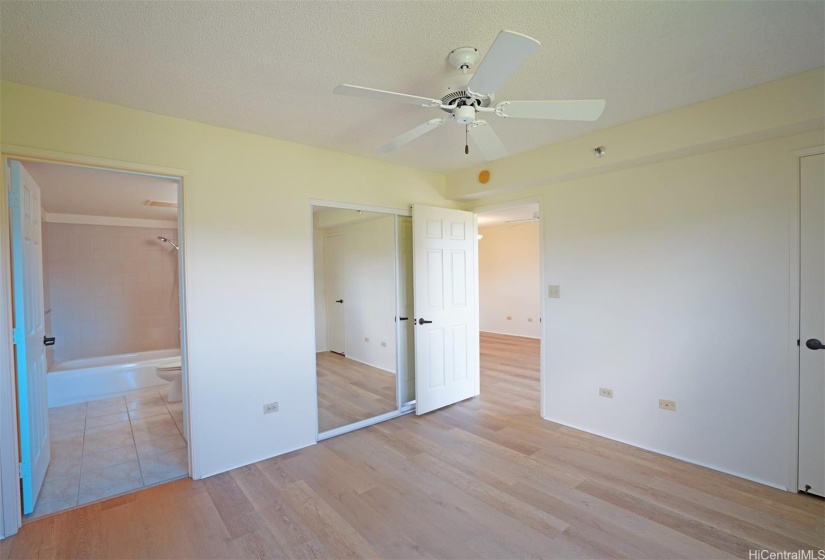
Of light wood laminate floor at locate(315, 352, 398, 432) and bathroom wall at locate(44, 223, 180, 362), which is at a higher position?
bathroom wall at locate(44, 223, 180, 362)

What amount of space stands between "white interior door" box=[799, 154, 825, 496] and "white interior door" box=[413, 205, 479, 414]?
2.60 meters

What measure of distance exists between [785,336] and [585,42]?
2.23 metres

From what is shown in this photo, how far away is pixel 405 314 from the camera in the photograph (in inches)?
159

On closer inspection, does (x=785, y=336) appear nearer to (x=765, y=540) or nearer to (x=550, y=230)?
(x=765, y=540)

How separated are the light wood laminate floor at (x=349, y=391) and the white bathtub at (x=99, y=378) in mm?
2183

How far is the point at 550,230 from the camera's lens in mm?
3557

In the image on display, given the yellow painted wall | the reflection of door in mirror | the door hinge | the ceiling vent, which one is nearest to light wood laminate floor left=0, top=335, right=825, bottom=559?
the yellow painted wall

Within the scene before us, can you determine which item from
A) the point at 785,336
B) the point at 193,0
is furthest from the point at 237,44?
the point at 785,336

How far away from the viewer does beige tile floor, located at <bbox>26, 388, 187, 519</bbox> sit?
2.50m

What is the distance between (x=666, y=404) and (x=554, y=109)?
245 centimetres

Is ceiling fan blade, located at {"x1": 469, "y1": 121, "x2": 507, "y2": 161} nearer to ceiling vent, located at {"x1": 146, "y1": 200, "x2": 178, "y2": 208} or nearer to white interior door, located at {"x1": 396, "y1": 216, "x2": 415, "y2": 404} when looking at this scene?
white interior door, located at {"x1": 396, "y1": 216, "x2": 415, "y2": 404}

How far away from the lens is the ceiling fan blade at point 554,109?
166 cm

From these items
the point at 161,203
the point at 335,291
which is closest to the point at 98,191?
the point at 161,203

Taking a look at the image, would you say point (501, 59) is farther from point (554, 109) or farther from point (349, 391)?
point (349, 391)
